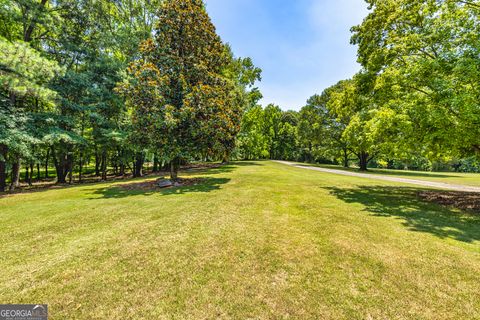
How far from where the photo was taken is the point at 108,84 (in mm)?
18047

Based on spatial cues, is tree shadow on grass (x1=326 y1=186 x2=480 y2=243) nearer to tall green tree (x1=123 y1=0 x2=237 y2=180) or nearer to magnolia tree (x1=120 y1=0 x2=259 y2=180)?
magnolia tree (x1=120 y1=0 x2=259 y2=180)

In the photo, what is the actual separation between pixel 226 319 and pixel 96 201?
352 inches

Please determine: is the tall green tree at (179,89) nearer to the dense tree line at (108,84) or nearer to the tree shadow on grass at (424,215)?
the dense tree line at (108,84)

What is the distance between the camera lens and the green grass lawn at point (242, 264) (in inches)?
114

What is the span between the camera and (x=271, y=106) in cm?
4678

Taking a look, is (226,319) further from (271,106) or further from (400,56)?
(271,106)

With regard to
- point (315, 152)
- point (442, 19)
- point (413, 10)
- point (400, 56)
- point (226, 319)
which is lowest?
point (226, 319)

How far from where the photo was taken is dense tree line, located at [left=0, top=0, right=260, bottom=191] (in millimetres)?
11328

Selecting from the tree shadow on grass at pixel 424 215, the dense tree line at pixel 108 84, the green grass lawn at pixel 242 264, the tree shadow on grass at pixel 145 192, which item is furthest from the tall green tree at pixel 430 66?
the tree shadow on grass at pixel 145 192

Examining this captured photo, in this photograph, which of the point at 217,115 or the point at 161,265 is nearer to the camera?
the point at 161,265

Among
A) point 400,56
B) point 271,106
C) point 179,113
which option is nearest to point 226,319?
point 179,113

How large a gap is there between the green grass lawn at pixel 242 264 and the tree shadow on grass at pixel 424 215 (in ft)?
0.24

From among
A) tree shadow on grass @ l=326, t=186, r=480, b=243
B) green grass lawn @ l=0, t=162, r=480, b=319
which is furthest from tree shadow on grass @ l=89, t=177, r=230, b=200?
tree shadow on grass @ l=326, t=186, r=480, b=243

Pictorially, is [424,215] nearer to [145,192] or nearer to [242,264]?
[242,264]
